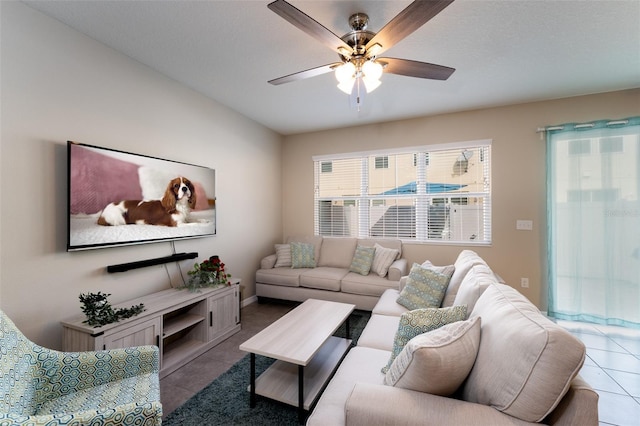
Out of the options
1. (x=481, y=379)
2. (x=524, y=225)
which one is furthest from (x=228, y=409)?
(x=524, y=225)

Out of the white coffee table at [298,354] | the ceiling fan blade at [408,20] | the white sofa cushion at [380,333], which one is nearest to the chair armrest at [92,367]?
the white coffee table at [298,354]

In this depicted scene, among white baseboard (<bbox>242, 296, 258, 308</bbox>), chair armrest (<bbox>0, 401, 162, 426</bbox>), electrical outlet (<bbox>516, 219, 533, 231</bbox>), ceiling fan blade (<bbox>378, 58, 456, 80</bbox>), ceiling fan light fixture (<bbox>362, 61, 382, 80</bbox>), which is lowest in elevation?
white baseboard (<bbox>242, 296, 258, 308</bbox>)

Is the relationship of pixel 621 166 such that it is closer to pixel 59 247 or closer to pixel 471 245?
pixel 471 245

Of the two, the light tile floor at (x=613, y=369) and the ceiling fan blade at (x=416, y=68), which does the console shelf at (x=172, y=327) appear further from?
the light tile floor at (x=613, y=369)

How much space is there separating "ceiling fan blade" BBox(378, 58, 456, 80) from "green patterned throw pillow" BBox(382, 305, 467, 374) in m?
1.55

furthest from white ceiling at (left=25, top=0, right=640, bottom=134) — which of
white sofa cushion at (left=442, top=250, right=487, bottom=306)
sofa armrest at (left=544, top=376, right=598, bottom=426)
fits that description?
sofa armrest at (left=544, top=376, right=598, bottom=426)

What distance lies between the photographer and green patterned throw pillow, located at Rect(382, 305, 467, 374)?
132 cm

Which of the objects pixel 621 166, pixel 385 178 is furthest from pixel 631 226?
pixel 385 178

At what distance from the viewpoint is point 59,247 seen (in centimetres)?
194

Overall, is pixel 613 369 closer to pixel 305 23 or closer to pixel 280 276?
pixel 280 276

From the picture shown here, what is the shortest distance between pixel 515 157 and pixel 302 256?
319 centimetres

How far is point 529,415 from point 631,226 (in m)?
3.38

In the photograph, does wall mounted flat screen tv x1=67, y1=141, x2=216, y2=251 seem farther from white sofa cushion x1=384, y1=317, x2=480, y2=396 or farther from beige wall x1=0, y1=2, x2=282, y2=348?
white sofa cushion x1=384, y1=317, x2=480, y2=396

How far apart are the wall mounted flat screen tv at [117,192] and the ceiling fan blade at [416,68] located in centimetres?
224
